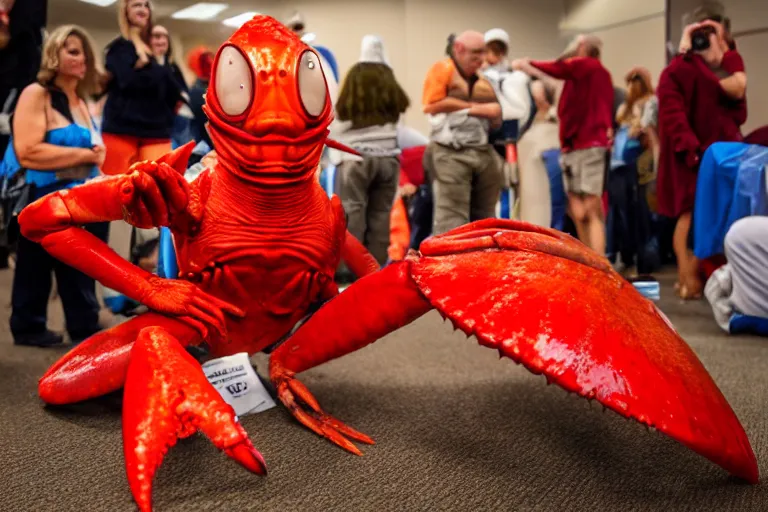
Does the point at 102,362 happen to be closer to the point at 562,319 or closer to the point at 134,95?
the point at 562,319

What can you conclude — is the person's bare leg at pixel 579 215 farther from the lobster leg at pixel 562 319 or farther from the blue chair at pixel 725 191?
the lobster leg at pixel 562 319

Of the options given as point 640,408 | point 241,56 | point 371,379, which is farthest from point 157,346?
point 371,379

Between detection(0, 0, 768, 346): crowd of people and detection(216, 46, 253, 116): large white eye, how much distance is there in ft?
1.61

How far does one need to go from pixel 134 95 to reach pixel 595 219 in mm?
1971

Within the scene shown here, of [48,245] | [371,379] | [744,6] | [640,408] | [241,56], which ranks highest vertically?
[744,6]

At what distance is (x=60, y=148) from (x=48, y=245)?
1.02 meters

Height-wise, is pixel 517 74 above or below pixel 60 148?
above

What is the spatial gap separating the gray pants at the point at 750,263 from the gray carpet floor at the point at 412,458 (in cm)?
52

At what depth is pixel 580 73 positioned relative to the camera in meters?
2.73

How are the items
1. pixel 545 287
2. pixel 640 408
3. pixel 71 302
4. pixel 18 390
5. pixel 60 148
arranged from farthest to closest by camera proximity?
pixel 71 302 → pixel 60 148 → pixel 18 390 → pixel 545 287 → pixel 640 408

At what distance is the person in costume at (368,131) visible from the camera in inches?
106

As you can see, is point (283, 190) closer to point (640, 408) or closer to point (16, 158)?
point (640, 408)

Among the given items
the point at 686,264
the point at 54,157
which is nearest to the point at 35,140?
the point at 54,157

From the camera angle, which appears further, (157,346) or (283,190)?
(283,190)
